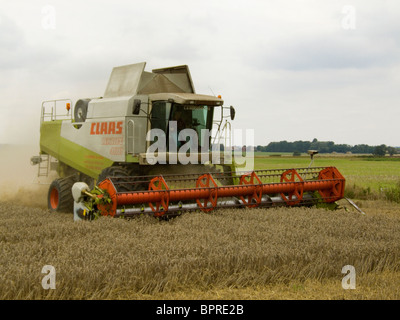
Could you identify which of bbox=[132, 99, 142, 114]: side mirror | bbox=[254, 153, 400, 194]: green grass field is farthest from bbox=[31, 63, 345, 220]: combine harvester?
bbox=[254, 153, 400, 194]: green grass field

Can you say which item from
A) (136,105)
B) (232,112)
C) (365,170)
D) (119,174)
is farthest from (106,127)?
(365,170)

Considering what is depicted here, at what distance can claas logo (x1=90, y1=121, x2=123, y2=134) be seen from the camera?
27.8 feet

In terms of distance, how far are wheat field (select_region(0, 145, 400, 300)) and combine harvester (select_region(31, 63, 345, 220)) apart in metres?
0.60

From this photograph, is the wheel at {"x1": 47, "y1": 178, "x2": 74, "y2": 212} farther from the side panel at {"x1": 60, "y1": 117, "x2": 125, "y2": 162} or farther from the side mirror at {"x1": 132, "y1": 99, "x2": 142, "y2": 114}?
the side mirror at {"x1": 132, "y1": 99, "x2": 142, "y2": 114}

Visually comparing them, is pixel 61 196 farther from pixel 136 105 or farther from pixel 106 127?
pixel 136 105

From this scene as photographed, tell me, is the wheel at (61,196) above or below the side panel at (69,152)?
below

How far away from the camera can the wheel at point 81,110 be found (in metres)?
9.98

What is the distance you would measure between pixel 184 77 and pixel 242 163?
2.07m

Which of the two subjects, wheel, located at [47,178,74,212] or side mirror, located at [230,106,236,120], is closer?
side mirror, located at [230,106,236,120]

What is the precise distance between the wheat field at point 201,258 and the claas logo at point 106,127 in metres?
2.62

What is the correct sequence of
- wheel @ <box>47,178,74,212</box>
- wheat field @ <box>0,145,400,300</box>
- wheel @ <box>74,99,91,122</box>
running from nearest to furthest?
wheat field @ <box>0,145,400,300</box>
wheel @ <box>47,178,74,212</box>
wheel @ <box>74,99,91,122</box>

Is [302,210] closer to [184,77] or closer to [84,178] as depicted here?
[184,77]

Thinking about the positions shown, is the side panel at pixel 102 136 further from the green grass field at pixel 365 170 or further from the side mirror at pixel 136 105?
the green grass field at pixel 365 170

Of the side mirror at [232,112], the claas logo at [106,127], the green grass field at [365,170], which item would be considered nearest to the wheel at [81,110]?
the claas logo at [106,127]
